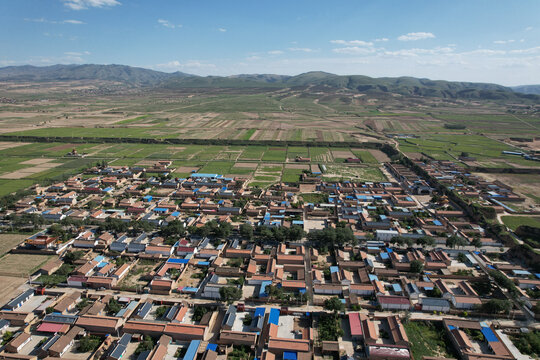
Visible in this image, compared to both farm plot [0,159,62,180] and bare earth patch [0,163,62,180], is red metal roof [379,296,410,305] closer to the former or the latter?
farm plot [0,159,62,180]

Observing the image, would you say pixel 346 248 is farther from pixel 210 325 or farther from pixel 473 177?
pixel 473 177

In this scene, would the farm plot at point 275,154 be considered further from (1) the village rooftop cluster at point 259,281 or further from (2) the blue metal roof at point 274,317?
(2) the blue metal roof at point 274,317

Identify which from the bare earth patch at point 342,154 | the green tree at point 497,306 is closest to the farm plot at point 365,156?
the bare earth patch at point 342,154

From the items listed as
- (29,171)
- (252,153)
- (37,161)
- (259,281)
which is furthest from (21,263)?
(252,153)

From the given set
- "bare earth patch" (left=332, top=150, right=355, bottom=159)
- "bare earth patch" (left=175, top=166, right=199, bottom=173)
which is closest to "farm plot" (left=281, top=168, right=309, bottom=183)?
"bare earth patch" (left=332, top=150, right=355, bottom=159)

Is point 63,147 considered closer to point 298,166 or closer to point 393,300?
point 298,166

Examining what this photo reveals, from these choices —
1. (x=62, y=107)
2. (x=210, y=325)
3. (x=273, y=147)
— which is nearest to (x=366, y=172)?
(x=273, y=147)
